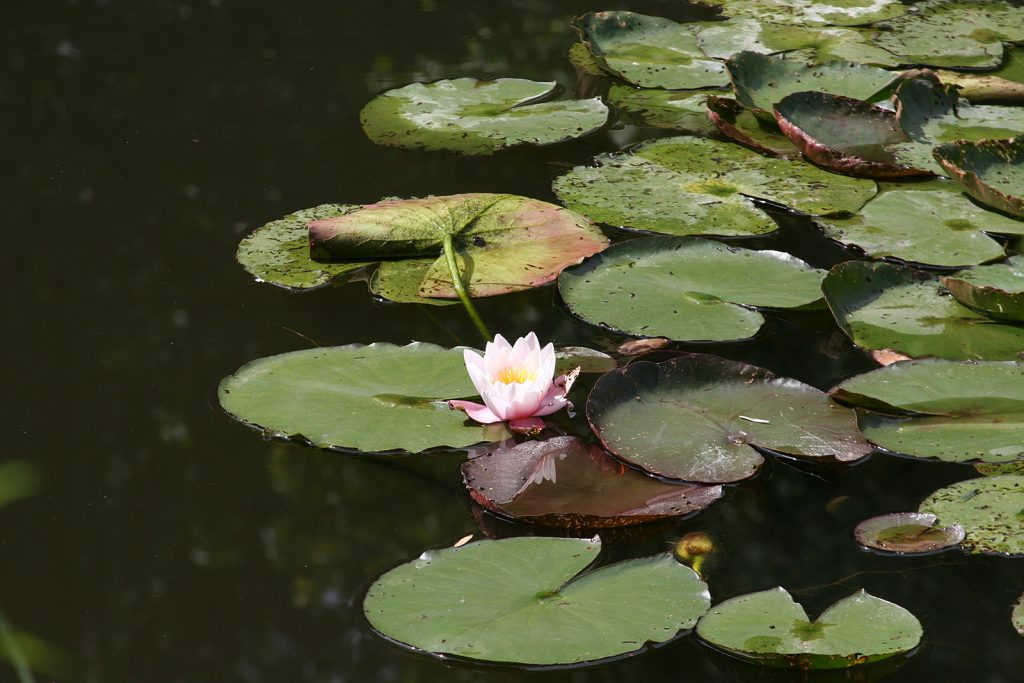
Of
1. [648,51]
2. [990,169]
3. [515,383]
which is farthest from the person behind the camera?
[648,51]

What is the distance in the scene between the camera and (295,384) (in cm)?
176

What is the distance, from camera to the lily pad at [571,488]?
59.4 inches

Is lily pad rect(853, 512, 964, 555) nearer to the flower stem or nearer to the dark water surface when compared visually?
the dark water surface

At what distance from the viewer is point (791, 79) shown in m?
2.93

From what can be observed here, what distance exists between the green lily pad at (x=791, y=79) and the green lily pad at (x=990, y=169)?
47 cm

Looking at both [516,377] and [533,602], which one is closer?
[533,602]

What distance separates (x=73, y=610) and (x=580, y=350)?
93 cm

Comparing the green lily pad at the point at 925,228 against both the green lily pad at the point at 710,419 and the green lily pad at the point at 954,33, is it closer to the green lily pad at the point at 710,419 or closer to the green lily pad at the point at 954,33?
the green lily pad at the point at 710,419

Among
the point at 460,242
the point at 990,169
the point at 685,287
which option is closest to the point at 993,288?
the point at 685,287

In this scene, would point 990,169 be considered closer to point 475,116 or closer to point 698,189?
point 698,189

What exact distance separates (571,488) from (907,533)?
48 centimetres

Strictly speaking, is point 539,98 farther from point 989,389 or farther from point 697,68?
point 989,389

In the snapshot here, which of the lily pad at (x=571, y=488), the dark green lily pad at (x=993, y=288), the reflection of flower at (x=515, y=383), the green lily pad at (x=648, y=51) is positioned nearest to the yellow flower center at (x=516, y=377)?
the reflection of flower at (x=515, y=383)

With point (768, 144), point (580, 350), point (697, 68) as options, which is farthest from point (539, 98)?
point (580, 350)
